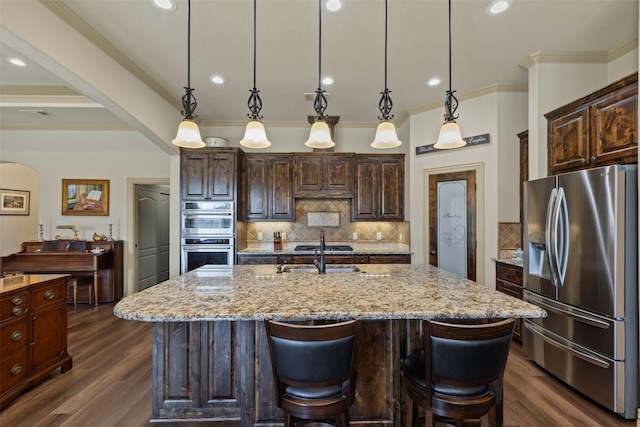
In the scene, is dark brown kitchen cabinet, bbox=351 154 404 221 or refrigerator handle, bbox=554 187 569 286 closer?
refrigerator handle, bbox=554 187 569 286

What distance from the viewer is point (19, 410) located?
221cm

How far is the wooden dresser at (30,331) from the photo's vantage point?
2.22 meters

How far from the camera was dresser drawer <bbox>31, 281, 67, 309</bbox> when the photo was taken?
98.2 inches

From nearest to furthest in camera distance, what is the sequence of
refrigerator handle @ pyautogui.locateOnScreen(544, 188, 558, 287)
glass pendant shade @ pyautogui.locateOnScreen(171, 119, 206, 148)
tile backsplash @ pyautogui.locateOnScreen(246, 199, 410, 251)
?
glass pendant shade @ pyautogui.locateOnScreen(171, 119, 206, 148), refrigerator handle @ pyautogui.locateOnScreen(544, 188, 558, 287), tile backsplash @ pyautogui.locateOnScreen(246, 199, 410, 251)

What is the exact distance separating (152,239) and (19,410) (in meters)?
4.22

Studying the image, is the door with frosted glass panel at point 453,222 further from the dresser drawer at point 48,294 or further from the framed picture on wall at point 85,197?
the framed picture on wall at point 85,197

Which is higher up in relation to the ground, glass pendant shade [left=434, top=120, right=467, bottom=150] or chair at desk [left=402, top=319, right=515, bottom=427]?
glass pendant shade [left=434, top=120, right=467, bottom=150]

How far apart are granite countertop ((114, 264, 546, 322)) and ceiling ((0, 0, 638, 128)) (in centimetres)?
218

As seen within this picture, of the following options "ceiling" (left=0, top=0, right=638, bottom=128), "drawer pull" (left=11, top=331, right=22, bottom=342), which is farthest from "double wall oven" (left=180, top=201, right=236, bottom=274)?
"drawer pull" (left=11, top=331, right=22, bottom=342)

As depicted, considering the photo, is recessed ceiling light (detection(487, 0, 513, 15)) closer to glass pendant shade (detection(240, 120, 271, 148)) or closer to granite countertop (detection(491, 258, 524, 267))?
glass pendant shade (detection(240, 120, 271, 148))

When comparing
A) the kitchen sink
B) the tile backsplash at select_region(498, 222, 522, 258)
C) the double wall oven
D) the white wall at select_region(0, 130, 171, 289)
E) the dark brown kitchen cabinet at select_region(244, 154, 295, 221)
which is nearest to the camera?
the kitchen sink

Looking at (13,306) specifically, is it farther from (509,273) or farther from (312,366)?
(509,273)

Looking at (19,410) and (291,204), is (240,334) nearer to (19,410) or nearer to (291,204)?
(19,410)

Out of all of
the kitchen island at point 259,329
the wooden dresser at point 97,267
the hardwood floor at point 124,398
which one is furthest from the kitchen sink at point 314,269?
the wooden dresser at point 97,267
